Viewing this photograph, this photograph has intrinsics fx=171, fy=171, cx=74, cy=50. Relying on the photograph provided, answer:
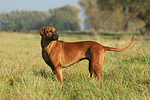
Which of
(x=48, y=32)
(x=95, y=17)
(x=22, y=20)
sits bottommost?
(x=48, y=32)

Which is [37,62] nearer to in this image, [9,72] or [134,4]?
[9,72]

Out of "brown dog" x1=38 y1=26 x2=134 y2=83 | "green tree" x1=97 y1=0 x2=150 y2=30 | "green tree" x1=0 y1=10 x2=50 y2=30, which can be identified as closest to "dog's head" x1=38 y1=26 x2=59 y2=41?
"brown dog" x1=38 y1=26 x2=134 y2=83

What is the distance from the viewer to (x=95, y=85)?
3.19 m

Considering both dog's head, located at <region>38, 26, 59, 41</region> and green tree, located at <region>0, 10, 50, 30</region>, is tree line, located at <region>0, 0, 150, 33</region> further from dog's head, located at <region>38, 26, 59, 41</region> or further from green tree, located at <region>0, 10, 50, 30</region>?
dog's head, located at <region>38, 26, 59, 41</region>

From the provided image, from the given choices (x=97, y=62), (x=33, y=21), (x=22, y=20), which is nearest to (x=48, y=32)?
(x=97, y=62)

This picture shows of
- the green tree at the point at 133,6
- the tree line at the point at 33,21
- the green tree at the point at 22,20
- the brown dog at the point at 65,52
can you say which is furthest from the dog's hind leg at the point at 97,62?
the green tree at the point at 22,20

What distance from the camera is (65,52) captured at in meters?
3.69

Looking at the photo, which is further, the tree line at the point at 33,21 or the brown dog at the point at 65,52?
the tree line at the point at 33,21

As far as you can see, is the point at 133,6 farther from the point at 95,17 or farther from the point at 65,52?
the point at 95,17

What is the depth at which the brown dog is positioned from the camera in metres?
3.48

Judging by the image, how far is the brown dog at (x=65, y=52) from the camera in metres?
3.48

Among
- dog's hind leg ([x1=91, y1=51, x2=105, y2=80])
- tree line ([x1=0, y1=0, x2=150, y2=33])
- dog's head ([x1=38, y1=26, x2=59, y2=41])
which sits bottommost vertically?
dog's hind leg ([x1=91, y1=51, x2=105, y2=80])

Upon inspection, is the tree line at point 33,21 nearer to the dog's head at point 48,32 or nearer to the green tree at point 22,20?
the green tree at point 22,20

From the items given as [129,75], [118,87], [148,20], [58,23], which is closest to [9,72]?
[118,87]
